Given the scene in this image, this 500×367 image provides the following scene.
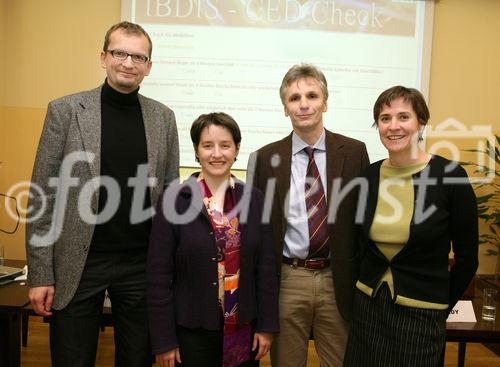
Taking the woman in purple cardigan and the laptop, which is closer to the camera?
the woman in purple cardigan

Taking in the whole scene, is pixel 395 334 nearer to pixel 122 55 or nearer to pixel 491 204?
pixel 122 55

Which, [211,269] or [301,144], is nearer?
[211,269]

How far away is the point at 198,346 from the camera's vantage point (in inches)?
58.8

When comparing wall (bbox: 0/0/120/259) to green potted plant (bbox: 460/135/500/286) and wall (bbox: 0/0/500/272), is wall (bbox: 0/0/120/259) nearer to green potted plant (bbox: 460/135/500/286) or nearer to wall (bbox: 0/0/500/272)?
wall (bbox: 0/0/500/272)

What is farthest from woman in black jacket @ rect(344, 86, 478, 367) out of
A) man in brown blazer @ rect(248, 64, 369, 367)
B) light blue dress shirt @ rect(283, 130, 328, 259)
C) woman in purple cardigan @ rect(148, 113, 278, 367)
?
woman in purple cardigan @ rect(148, 113, 278, 367)

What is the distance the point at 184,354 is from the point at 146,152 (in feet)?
2.35

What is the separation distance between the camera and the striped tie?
167 cm

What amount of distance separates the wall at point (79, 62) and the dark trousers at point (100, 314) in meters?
2.02

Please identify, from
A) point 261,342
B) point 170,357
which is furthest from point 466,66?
point 170,357

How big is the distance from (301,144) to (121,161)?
689 millimetres

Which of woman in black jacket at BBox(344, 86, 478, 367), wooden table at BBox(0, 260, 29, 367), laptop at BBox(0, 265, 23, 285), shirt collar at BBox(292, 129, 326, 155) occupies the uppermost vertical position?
shirt collar at BBox(292, 129, 326, 155)

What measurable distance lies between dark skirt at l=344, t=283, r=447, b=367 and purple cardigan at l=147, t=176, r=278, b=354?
328 millimetres

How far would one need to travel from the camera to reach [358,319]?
1.57 metres

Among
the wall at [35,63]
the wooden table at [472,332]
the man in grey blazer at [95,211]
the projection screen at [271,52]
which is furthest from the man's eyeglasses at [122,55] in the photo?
the wall at [35,63]
